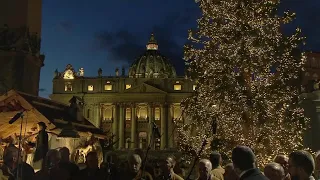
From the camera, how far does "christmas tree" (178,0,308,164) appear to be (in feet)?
45.6

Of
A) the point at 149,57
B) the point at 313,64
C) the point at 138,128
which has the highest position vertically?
the point at 149,57

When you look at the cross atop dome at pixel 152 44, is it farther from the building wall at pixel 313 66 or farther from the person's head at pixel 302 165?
the person's head at pixel 302 165

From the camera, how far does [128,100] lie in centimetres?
8869

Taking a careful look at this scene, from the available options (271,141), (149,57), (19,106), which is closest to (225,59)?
(271,141)

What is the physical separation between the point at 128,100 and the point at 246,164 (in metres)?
84.8

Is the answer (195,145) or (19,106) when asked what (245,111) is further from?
(19,106)

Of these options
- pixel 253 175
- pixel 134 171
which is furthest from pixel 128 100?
pixel 253 175

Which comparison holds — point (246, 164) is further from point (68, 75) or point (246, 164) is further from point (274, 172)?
point (68, 75)

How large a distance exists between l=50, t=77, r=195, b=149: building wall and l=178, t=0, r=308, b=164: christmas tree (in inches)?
2807

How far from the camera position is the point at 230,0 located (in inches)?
575

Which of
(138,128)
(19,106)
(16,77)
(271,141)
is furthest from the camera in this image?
(138,128)

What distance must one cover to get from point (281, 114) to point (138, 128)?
75157 millimetres

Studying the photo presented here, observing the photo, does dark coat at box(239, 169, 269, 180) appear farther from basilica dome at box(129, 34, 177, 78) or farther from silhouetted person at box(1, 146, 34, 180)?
basilica dome at box(129, 34, 177, 78)

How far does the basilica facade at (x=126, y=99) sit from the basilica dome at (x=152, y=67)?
8.21 metres
